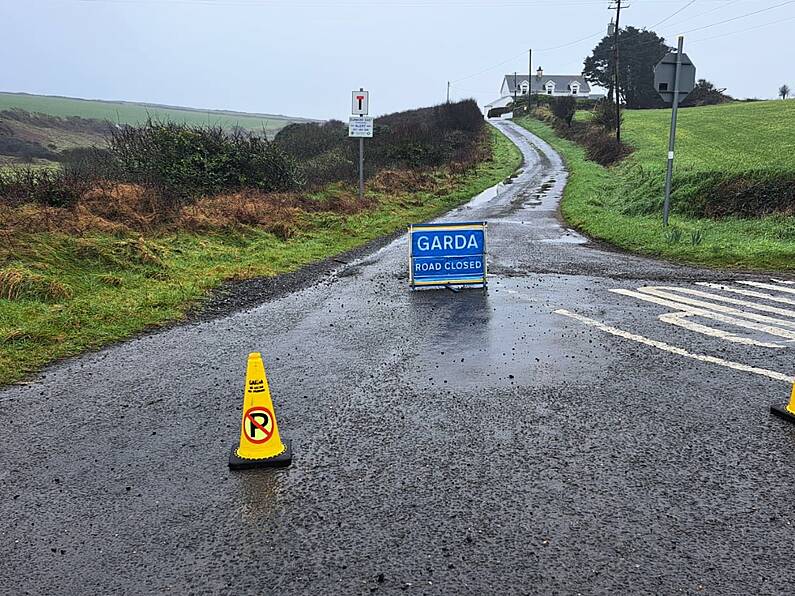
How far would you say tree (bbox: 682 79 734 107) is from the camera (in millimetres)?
73688

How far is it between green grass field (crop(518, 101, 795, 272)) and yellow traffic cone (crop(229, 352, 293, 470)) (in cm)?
1029

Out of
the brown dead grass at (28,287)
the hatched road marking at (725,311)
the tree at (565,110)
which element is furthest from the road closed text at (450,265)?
the tree at (565,110)

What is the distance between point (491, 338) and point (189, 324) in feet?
13.2

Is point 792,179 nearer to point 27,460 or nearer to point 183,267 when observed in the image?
point 183,267

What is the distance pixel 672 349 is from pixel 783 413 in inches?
71.8

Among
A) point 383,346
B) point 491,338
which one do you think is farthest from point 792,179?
point 383,346

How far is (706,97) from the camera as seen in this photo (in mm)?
74438

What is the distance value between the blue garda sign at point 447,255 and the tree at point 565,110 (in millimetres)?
55598

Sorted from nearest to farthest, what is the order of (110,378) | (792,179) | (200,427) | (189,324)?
(200,427), (110,378), (189,324), (792,179)

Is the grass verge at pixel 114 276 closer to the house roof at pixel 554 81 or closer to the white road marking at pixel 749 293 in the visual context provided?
the white road marking at pixel 749 293

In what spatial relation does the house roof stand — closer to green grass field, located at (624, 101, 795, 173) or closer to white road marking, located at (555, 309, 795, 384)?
green grass field, located at (624, 101, 795, 173)

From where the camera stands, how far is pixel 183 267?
1098 centimetres

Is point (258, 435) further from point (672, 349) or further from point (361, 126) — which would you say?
point (361, 126)

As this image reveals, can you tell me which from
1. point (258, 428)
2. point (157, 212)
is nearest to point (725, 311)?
point (258, 428)
